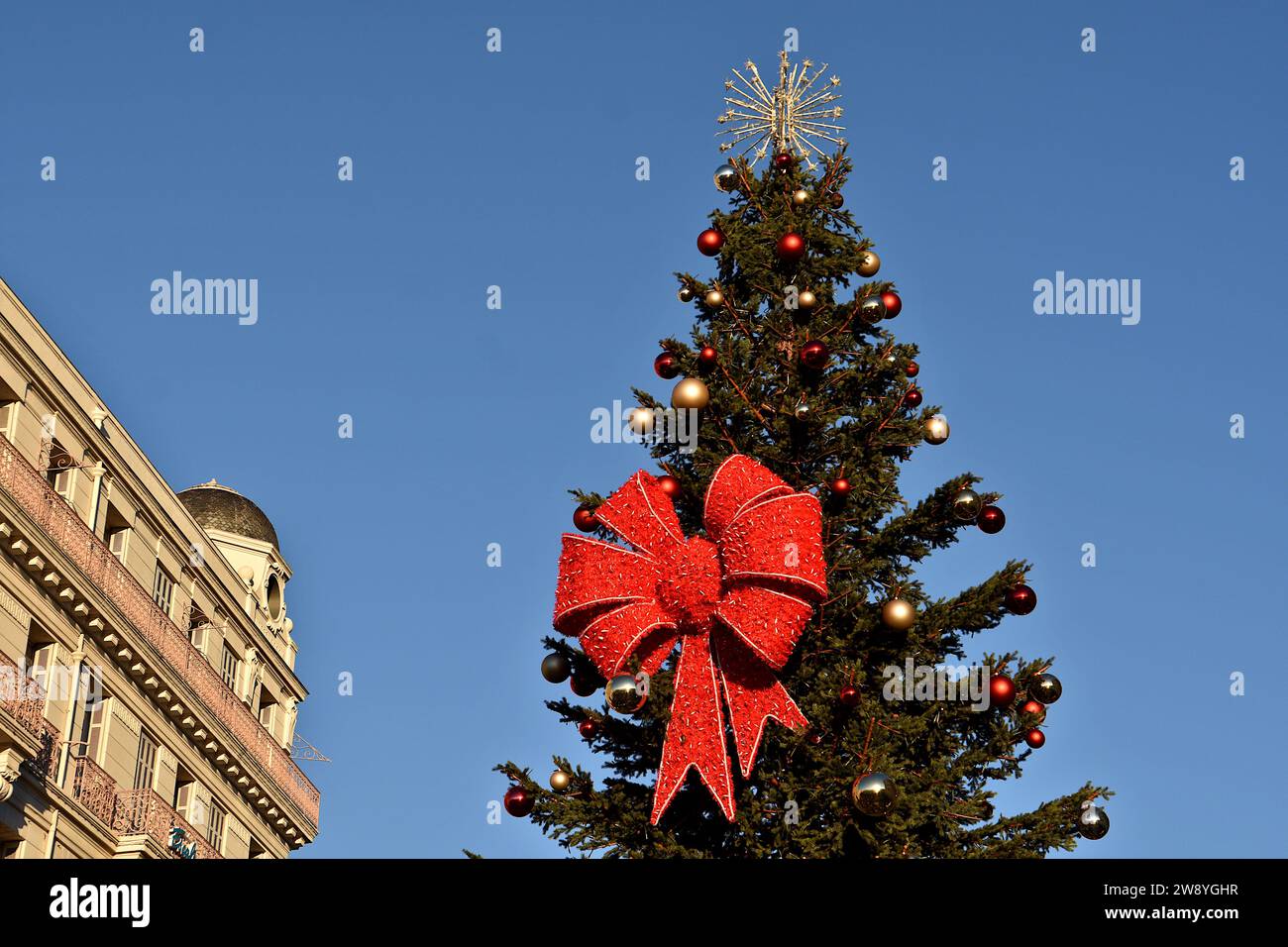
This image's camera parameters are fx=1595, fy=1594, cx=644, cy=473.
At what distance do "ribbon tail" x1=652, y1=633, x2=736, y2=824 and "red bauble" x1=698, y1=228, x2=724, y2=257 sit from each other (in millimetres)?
3766

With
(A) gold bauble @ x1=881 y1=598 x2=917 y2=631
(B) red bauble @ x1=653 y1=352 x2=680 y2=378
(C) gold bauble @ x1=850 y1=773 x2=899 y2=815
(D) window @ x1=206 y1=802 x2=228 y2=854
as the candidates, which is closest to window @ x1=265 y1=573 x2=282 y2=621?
(D) window @ x1=206 y1=802 x2=228 y2=854

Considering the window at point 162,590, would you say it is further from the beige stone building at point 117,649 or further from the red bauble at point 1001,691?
the red bauble at point 1001,691

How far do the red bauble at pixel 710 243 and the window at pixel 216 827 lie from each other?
21.5 m

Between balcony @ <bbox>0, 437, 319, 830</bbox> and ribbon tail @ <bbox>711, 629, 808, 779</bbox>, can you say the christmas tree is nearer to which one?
ribbon tail @ <bbox>711, 629, 808, 779</bbox>

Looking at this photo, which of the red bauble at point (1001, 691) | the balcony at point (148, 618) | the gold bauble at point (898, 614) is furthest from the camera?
the balcony at point (148, 618)

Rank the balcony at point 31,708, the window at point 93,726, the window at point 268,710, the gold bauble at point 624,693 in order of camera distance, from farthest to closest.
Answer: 1. the window at point 268,710
2. the window at point 93,726
3. the balcony at point 31,708
4. the gold bauble at point 624,693

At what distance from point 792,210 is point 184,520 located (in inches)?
792

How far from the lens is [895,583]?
13.2m

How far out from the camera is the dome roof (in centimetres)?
3634

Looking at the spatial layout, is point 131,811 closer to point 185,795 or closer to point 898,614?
point 185,795

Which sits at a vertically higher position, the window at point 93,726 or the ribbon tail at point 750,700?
the window at point 93,726

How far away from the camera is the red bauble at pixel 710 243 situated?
14.8 m

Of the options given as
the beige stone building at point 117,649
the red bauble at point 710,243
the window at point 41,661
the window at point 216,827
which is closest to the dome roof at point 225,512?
the beige stone building at point 117,649
